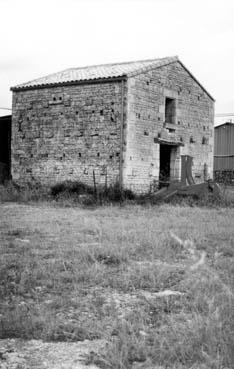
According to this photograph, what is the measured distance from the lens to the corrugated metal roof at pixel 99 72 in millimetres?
16198

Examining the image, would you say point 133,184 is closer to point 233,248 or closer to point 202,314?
point 233,248

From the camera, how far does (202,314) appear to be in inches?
158

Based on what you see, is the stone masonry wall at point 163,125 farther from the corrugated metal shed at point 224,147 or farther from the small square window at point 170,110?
the corrugated metal shed at point 224,147

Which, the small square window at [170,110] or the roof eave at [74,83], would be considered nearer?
the roof eave at [74,83]

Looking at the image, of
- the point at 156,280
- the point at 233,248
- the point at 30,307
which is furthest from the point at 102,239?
the point at 30,307

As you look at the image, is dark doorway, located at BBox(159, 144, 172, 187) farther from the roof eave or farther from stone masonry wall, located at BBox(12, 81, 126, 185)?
the roof eave

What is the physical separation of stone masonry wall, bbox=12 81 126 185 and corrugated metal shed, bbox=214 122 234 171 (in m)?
16.1

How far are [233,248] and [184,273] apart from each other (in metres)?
1.76

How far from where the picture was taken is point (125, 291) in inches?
195

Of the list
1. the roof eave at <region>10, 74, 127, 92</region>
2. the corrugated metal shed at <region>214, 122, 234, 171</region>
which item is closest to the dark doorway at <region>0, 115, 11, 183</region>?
the roof eave at <region>10, 74, 127, 92</region>

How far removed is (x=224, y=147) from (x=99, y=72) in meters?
16.5

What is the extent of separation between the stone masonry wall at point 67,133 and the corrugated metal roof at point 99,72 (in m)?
0.26

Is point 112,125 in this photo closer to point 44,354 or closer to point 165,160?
point 165,160

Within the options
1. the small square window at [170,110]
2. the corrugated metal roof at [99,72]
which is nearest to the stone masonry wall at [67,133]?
the corrugated metal roof at [99,72]
